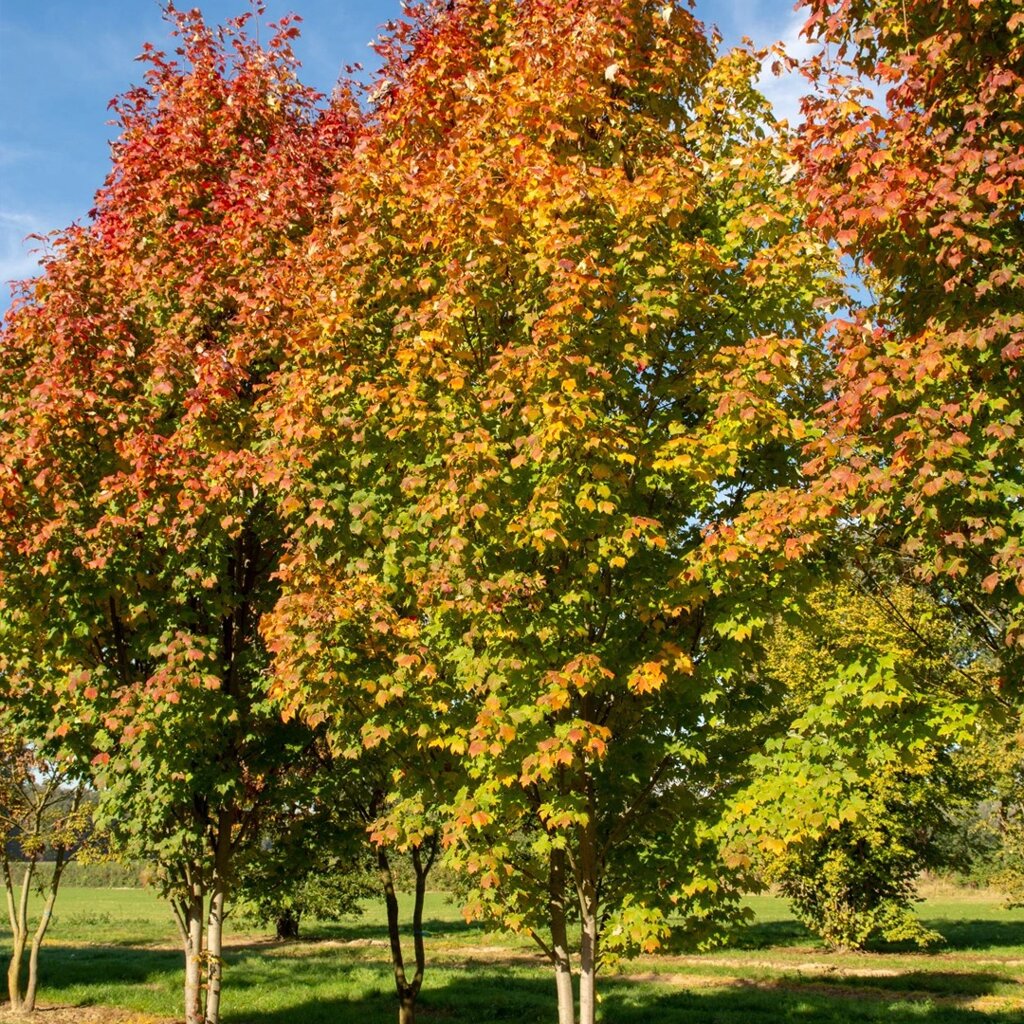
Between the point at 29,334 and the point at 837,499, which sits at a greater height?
the point at 29,334

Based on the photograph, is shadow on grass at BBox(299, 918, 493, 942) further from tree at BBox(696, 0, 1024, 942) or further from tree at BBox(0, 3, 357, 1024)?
tree at BBox(696, 0, 1024, 942)

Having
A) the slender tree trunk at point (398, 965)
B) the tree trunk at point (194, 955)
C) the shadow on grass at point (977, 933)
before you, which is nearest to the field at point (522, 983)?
the shadow on grass at point (977, 933)

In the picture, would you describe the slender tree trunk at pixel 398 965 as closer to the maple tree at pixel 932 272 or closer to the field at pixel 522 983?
the field at pixel 522 983

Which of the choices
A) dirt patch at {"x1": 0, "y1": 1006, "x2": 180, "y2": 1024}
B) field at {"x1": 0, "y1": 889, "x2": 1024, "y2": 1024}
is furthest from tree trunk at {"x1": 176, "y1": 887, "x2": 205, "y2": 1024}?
dirt patch at {"x1": 0, "y1": 1006, "x2": 180, "y2": 1024}

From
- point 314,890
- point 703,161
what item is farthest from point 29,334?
point 314,890

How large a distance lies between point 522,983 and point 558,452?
16654 mm

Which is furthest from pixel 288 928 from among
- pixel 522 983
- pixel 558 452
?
pixel 558 452

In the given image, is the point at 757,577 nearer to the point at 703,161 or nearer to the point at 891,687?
the point at 891,687

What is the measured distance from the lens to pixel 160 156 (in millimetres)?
10398

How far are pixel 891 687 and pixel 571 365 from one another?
333 centimetres

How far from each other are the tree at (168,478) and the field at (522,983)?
15.7 feet

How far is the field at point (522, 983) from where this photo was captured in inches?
604

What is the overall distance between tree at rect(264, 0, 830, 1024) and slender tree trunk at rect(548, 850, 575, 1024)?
28 millimetres

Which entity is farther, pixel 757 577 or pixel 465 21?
pixel 465 21
